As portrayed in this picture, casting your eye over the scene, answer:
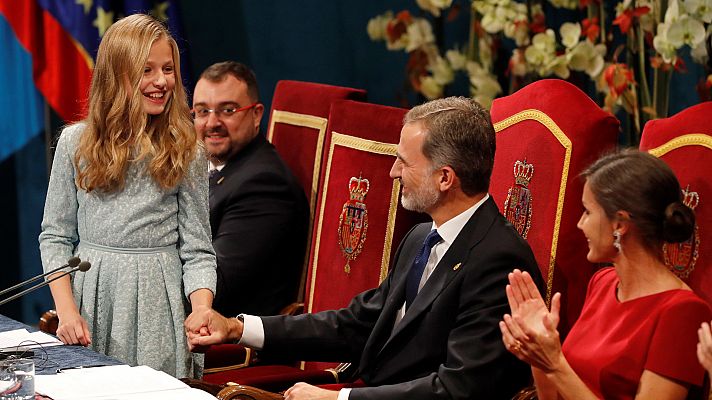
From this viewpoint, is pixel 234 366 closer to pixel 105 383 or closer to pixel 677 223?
pixel 105 383

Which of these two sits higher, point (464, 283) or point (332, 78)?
point (332, 78)

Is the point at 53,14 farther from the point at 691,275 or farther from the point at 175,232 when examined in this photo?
the point at 691,275

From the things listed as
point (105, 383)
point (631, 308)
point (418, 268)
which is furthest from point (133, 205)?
point (631, 308)

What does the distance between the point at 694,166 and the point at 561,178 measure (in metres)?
0.41

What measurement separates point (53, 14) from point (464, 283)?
3441 millimetres

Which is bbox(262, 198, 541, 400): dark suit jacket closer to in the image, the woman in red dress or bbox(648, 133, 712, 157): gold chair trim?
the woman in red dress

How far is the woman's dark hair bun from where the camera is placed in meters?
2.34

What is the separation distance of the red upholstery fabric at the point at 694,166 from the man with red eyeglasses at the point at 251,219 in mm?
1647

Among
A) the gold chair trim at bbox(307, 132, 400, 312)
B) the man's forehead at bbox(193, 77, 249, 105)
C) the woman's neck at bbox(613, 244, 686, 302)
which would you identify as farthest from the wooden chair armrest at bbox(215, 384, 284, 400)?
the man's forehead at bbox(193, 77, 249, 105)

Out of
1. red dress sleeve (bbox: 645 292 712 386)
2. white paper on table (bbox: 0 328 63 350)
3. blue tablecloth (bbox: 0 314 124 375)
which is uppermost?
red dress sleeve (bbox: 645 292 712 386)

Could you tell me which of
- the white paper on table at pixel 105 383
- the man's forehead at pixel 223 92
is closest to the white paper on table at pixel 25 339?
the white paper on table at pixel 105 383

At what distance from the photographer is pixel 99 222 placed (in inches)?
117

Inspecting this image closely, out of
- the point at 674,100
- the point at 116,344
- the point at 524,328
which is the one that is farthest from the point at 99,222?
the point at 674,100

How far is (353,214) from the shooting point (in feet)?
12.0
